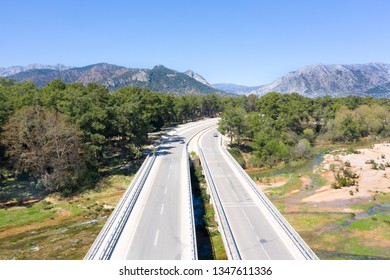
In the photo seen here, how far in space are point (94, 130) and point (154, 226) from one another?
31.2 meters

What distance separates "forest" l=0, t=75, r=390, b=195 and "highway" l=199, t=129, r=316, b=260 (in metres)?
23.4

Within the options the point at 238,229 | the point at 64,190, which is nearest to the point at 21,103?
the point at 64,190

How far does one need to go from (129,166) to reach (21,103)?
24.1 metres

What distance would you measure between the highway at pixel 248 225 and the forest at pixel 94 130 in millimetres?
23356

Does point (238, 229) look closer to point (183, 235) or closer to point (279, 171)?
point (183, 235)

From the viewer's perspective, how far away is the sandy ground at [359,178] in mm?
45716

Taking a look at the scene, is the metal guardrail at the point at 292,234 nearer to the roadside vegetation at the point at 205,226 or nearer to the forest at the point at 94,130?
the roadside vegetation at the point at 205,226

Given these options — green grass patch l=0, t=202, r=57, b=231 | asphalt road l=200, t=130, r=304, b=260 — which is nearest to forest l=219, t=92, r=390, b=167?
asphalt road l=200, t=130, r=304, b=260

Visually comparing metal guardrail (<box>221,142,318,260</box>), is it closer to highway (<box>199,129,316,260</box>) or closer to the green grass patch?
highway (<box>199,129,316,260</box>)

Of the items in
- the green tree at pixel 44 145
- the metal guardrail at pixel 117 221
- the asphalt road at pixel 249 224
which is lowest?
the asphalt road at pixel 249 224

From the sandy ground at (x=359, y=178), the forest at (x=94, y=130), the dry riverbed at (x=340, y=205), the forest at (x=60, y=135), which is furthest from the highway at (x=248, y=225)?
the forest at (x=94, y=130)

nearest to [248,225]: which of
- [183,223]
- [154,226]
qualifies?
[183,223]

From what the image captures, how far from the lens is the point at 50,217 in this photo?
3906 cm

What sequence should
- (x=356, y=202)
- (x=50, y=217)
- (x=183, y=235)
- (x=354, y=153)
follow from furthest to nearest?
(x=354, y=153)
(x=356, y=202)
(x=50, y=217)
(x=183, y=235)
